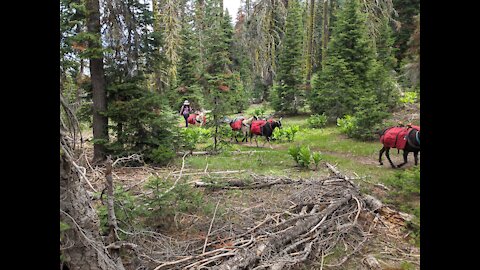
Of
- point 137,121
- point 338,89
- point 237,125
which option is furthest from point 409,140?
point 338,89

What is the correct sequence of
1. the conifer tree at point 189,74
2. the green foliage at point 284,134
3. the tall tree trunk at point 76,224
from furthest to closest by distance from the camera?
the conifer tree at point 189,74
the green foliage at point 284,134
the tall tree trunk at point 76,224

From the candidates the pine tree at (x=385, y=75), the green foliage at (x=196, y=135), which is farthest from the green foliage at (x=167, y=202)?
the pine tree at (x=385, y=75)

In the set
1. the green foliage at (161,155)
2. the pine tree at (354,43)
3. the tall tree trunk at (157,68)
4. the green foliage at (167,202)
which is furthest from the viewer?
the pine tree at (354,43)

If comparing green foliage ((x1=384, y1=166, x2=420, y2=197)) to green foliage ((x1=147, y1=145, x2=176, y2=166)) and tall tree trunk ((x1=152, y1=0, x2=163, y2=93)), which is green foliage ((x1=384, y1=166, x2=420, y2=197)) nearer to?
green foliage ((x1=147, y1=145, x2=176, y2=166))

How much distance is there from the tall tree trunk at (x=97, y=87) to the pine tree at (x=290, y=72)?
13.5 m

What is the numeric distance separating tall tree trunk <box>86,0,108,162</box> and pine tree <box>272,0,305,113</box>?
13547 mm

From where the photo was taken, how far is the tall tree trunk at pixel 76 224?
7.51 ft

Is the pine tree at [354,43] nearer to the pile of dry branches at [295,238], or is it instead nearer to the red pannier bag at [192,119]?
the red pannier bag at [192,119]

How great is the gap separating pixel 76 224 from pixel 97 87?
782 cm

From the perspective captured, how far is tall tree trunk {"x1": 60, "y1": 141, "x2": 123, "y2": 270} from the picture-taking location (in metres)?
2.29

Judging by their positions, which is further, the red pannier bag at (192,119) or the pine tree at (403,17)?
the red pannier bag at (192,119)

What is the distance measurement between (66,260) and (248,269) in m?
2.03
